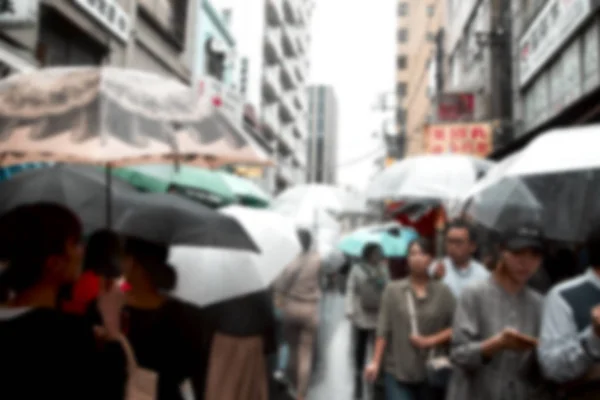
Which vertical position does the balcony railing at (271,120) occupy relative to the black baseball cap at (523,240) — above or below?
above

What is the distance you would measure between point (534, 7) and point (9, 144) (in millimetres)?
12065

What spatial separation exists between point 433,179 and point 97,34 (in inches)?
290

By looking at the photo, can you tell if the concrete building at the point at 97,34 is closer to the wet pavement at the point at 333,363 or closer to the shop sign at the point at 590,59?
the wet pavement at the point at 333,363

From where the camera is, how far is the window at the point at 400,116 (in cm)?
4628

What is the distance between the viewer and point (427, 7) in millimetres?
33812

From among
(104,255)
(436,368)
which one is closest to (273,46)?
(436,368)

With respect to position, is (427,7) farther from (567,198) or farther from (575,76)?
(567,198)

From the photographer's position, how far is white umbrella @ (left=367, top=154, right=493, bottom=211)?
5.87 m

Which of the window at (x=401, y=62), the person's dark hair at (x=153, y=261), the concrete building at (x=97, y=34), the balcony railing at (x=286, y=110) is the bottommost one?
the person's dark hair at (x=153, y=261)

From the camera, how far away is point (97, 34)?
10.5 m

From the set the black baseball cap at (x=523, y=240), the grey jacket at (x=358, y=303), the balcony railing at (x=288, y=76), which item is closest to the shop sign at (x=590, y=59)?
the grey jacket at (x=358, y=303)

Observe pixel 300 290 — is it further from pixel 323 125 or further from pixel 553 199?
pixel 323 125

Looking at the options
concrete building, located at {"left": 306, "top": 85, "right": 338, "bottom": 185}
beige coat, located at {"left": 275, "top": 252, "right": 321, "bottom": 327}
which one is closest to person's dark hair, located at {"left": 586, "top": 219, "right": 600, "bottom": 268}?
beige coat, located at {"left": 275, "top": 252, "right": 321, "bottom": 327}

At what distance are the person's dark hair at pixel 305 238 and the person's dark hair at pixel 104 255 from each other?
3.83 meters
